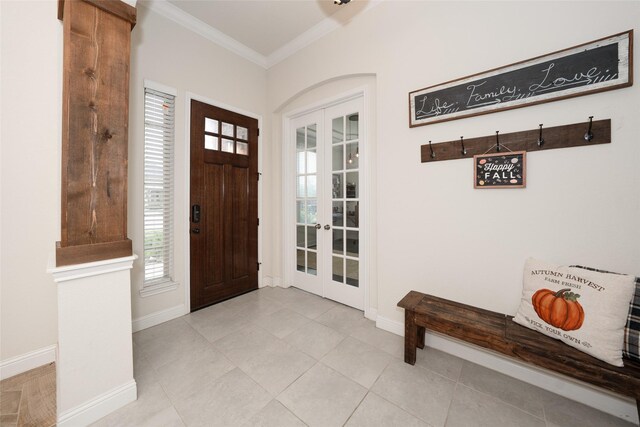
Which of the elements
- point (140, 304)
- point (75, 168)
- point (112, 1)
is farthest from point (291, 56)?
point (140, 304)

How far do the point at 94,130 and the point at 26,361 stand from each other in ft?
6.40

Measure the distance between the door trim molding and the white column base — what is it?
6.82 feet

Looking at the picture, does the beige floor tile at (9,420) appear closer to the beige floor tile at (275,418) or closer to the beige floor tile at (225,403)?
the beige floor tile at (225,403)

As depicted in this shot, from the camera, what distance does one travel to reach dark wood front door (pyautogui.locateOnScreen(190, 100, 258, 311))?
2768 mm

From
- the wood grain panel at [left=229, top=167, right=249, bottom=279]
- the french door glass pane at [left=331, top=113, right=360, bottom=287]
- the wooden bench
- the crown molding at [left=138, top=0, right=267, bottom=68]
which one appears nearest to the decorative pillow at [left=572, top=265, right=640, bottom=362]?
the wooden bench

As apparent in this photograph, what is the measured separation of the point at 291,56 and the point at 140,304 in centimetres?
351

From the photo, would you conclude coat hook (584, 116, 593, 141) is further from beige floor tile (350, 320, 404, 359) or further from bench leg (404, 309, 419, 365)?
beige floor tile (350, 320, 404, 359)

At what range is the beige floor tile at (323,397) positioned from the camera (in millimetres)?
1407

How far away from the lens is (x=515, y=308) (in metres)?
1.72

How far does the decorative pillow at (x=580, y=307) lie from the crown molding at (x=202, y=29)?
3914mm

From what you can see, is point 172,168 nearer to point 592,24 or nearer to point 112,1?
point 112,1

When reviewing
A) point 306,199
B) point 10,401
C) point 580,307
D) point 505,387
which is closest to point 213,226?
point 306,199

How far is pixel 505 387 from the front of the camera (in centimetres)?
163

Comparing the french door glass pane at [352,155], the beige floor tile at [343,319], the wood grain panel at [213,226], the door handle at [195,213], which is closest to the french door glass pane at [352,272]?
the beige floor tile at [343,319]
